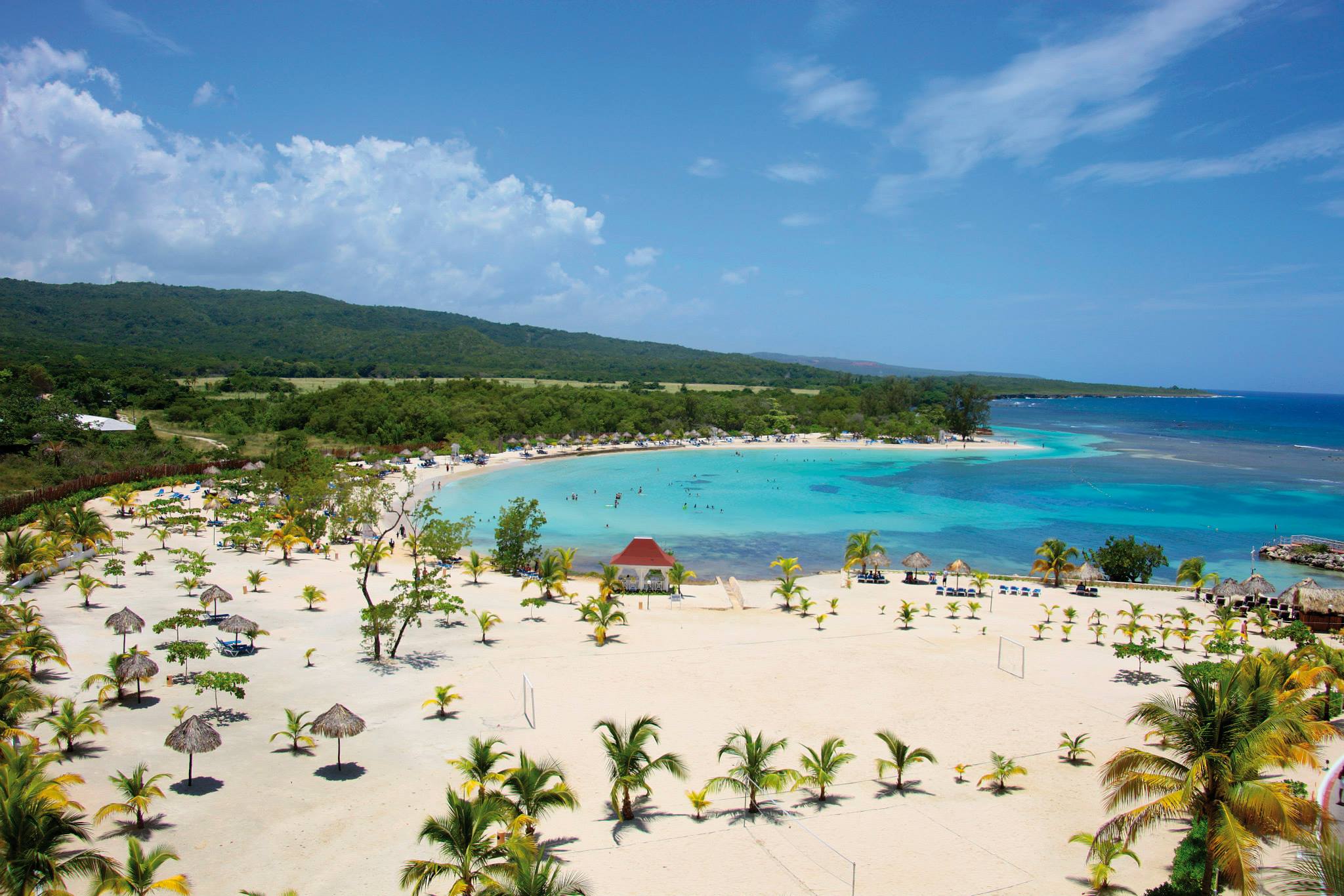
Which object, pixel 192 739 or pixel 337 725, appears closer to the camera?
pixel 192 739

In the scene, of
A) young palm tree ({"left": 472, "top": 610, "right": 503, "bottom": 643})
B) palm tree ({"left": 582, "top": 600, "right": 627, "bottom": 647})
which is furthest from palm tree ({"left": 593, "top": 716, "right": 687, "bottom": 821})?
young palm tree ({"left": 472, "top": 610, "right": 503, "bottom": 643})

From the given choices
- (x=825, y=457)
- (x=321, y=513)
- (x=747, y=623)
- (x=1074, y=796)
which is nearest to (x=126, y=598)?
(x=321, y=513)

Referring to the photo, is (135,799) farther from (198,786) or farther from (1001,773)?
(1001,773)

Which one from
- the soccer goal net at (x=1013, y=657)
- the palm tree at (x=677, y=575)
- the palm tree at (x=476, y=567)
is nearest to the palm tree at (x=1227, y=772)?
the soccer goal net at (x=1013, y=657)

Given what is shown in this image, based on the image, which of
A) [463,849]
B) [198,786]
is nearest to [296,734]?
[198,786]

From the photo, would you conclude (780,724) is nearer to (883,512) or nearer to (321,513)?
(321,513)

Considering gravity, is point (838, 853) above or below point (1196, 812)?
below
